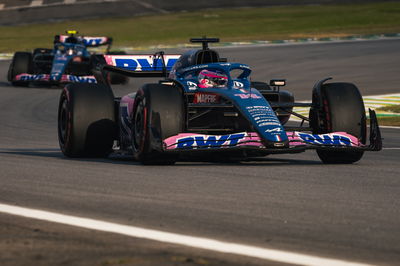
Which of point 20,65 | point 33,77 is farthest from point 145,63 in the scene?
point 20,65

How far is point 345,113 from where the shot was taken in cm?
1120

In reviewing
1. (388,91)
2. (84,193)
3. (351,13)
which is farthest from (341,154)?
(351,13)

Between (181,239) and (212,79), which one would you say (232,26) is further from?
(181,239)

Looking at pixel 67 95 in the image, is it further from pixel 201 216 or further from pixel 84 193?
pixel 201 216

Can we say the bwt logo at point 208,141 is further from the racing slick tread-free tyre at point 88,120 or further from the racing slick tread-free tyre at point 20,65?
the racing slick tread-free tyre at point 20,65

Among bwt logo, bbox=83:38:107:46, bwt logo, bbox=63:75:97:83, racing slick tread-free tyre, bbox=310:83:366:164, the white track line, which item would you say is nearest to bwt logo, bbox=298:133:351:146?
racing slick tread-free tyre, bbox=310:83:366:164

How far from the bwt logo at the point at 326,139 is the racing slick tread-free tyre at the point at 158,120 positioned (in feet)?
4.50

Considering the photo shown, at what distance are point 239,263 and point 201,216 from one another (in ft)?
5.28

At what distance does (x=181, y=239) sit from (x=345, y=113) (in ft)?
17.6

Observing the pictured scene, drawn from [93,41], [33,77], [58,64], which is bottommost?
[33,77]

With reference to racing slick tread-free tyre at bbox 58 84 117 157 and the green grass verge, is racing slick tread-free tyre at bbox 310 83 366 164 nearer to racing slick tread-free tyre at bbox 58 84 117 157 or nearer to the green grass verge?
racing slick tread-free tyre at bbox 58 84 117 157

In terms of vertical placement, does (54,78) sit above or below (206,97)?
below

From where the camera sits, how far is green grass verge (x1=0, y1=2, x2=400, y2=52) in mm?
47688

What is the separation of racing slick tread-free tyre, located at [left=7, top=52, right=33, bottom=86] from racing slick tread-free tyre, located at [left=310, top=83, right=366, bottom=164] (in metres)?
19.1
